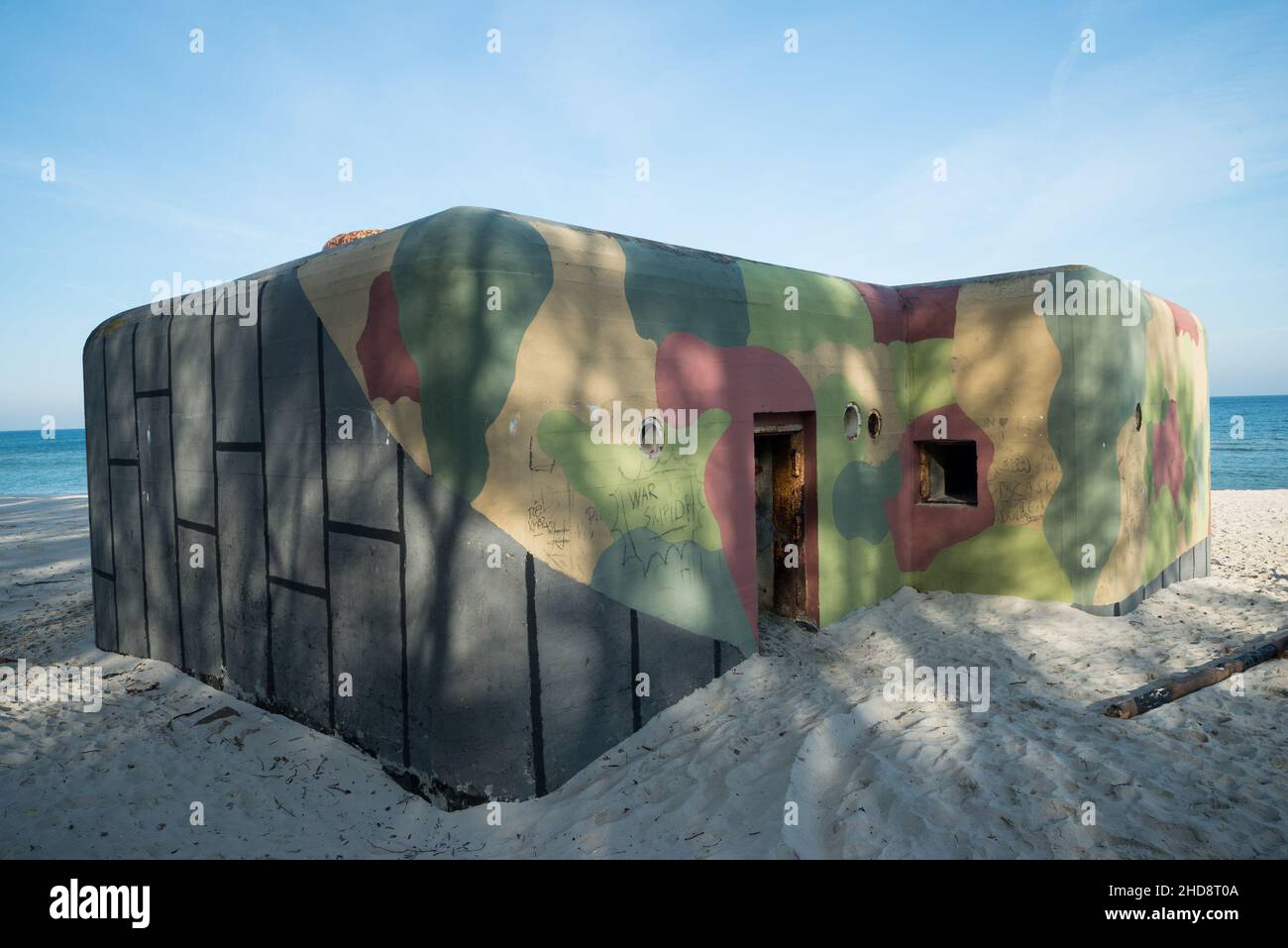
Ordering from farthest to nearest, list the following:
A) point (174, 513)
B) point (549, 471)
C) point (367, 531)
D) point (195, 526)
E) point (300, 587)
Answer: point (174, 513) < point (195, 526) < point (300, 587) < point (367, 531) < point (549, 471)

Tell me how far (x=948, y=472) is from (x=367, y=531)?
6.95 meters

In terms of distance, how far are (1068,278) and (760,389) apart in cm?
371

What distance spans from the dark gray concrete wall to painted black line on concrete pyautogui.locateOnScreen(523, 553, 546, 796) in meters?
0.01

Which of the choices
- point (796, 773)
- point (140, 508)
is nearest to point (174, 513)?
point (140, 508)

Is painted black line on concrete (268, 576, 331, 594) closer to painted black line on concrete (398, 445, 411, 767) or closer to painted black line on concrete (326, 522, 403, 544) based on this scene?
painted black line on concrete (326, 522, 403, 544)

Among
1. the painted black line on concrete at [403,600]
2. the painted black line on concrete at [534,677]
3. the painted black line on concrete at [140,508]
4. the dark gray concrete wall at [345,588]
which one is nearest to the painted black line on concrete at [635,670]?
the dark gray concrete wall at [345,588]

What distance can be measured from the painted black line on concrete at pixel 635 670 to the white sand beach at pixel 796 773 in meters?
0.11

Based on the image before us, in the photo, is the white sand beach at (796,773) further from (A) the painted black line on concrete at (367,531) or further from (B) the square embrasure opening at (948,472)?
(B) the square embrasure opening at (948,472)

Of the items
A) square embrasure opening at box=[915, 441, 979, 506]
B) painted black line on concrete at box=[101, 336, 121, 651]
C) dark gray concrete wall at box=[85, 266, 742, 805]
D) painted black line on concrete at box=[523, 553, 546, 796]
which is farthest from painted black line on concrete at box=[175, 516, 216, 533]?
square embrasure opening at box=[915, 441, 979, 506]

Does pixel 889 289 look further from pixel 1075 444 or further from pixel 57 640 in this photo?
pixel 57 640

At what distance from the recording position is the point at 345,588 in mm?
5668

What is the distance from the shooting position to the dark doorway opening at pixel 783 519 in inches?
305

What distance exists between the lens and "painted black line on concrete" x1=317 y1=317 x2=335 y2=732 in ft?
19.0

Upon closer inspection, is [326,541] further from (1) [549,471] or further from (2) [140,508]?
(2) [140,508]
